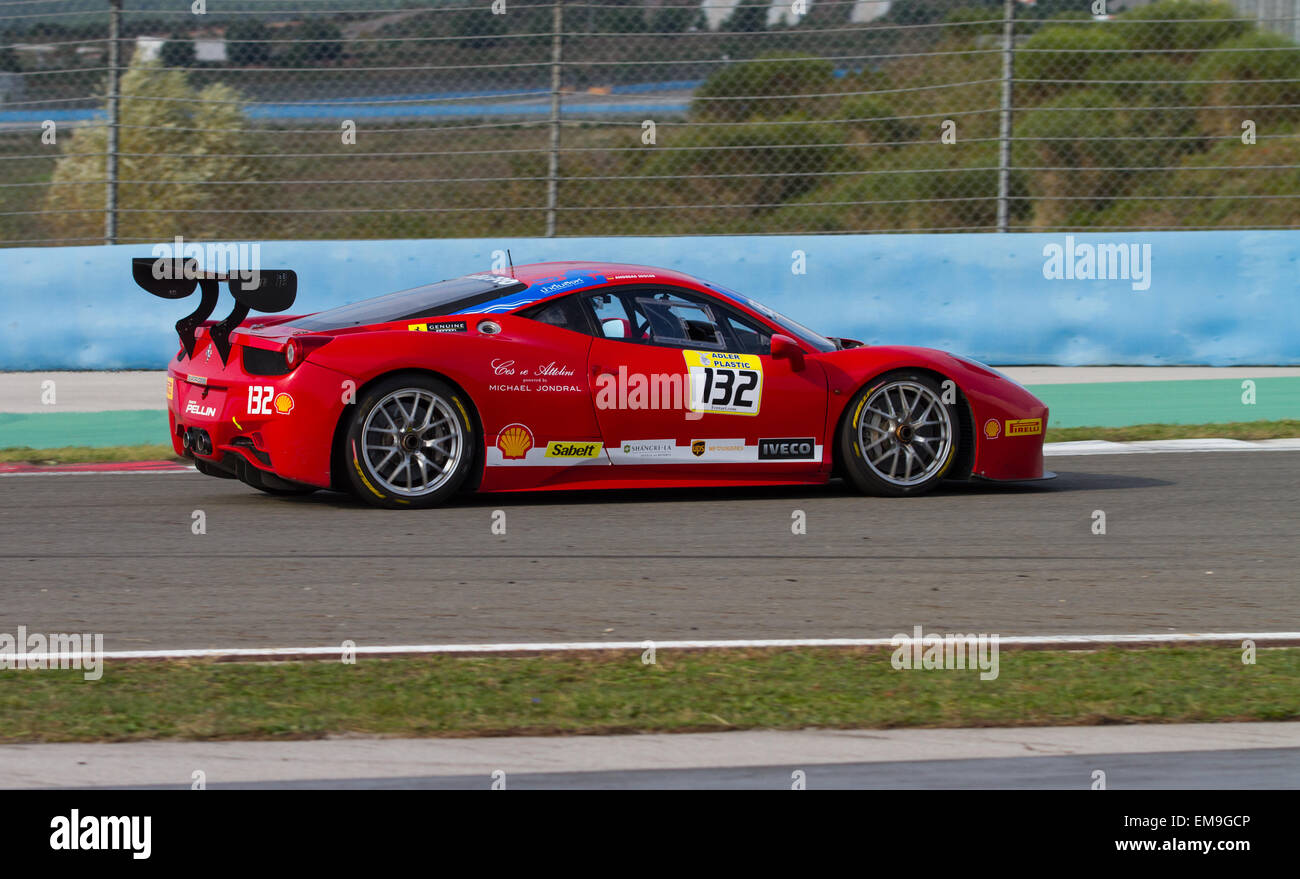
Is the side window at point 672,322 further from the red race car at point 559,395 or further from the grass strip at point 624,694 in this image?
the grass strip at point 624,694

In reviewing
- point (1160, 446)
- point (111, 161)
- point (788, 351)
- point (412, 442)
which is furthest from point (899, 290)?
point (111, 161)

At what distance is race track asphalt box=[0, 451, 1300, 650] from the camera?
20.2 ft

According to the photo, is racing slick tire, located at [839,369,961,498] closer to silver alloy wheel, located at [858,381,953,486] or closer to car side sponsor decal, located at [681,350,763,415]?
silver alloy wheel, located at [858,381,953,486]

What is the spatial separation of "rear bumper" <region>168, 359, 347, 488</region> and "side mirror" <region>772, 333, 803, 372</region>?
2274 mm

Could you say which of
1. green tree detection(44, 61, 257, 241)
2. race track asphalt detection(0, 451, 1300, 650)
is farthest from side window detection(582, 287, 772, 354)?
green tree detection(44, 61, 257, 241)

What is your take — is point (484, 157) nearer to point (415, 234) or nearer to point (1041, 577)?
point (415, 234)

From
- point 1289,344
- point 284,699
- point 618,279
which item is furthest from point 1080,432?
point 284,699

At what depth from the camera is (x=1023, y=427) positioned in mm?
9047

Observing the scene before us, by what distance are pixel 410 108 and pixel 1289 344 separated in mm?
8017

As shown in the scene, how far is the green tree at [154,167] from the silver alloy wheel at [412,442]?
672 centimetres

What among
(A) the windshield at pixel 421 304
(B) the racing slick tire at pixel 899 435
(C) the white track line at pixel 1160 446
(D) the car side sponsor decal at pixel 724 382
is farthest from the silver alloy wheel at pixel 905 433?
(C) the white track line at pixel 1160 446

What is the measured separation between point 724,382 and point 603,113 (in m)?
6.32

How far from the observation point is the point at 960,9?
47.8ft

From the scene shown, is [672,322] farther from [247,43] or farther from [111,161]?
[111,161]
